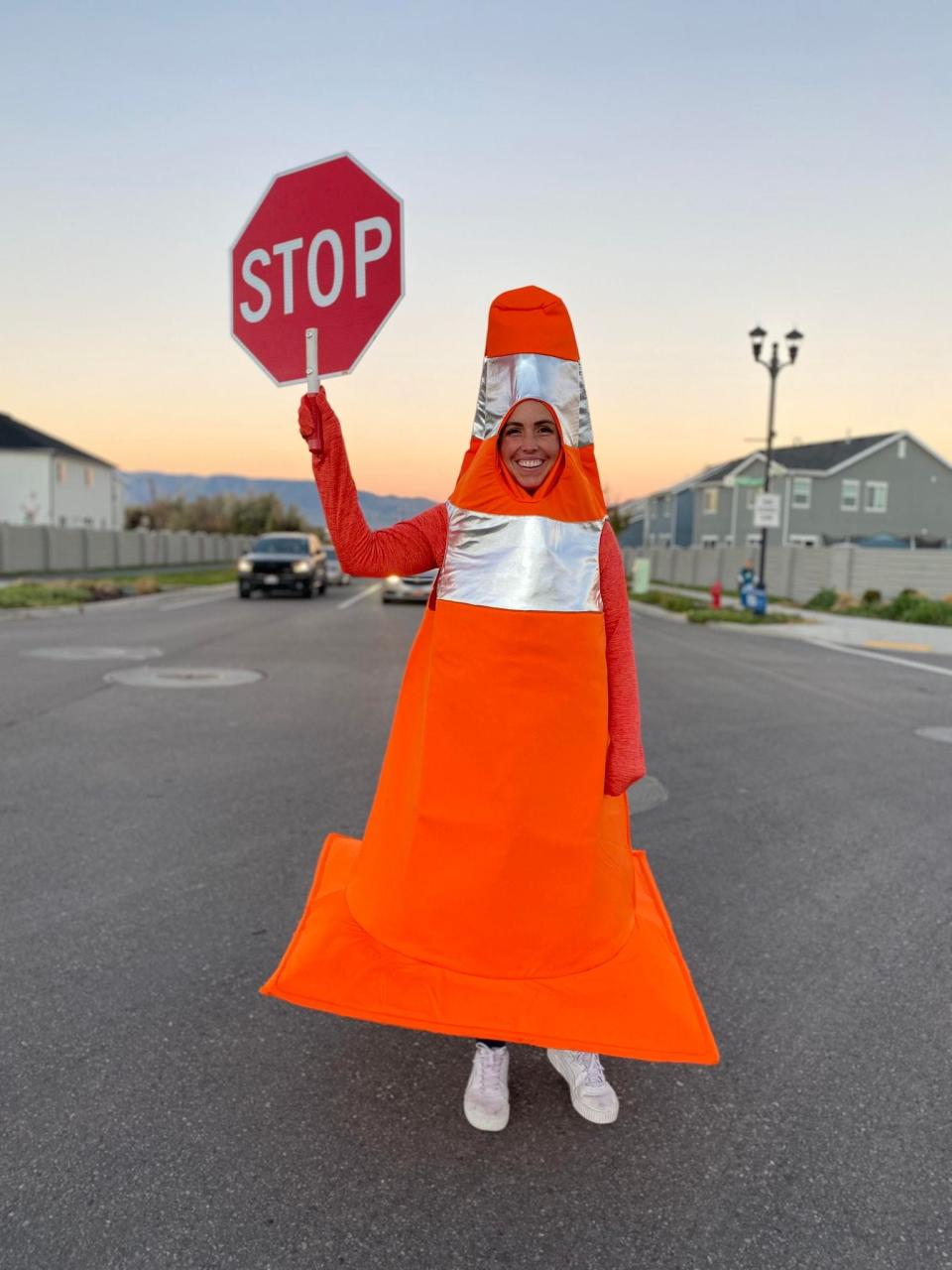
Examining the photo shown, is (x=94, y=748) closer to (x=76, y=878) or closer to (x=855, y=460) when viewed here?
(x=76, y=878)

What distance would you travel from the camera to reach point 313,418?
2561mm

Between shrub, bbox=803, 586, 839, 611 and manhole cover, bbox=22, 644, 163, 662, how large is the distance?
745 inches

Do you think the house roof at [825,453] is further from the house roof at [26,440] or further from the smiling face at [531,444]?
the smiling face at [531,444]

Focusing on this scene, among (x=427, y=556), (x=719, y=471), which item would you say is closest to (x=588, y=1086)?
(x=427, y=556)

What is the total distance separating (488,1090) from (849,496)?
51.0 m

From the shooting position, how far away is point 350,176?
3.50 m

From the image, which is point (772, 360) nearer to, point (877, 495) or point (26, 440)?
point (877, 495)

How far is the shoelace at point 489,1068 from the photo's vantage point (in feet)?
8.00

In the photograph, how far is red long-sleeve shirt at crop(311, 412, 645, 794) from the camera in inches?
101

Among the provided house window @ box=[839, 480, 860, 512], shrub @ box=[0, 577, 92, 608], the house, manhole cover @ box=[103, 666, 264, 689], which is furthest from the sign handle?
the house

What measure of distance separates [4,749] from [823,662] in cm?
1079

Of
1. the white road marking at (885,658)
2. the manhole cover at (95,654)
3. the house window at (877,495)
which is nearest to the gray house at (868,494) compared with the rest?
the house window at (877,495)

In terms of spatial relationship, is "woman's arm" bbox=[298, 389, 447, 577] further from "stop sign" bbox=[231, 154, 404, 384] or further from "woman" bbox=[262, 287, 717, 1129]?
"stop sign" bbox=[231, 154, 404, 384]

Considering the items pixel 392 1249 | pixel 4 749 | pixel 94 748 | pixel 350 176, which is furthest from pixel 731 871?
pixel 4 749
